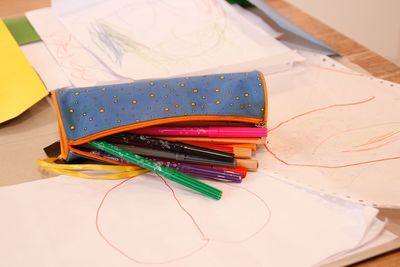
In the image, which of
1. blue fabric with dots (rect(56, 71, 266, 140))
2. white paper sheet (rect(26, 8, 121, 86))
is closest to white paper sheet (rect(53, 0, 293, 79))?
white paper sheet (rect(26, 8, 121, 86))

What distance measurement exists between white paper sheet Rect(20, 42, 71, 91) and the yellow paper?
2 centimetres

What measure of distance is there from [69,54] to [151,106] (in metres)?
0.28

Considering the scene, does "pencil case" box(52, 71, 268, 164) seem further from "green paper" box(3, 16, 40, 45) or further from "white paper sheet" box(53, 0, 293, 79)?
"green paper" box(3, 16, 40, 45)

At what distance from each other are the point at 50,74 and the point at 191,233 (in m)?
0.37

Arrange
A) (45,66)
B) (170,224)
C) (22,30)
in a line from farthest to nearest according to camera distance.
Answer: (22,30) → (45,66) → (170,224)

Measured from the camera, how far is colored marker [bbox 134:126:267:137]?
49cm

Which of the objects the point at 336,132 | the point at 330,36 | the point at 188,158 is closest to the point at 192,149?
the point at 188,158

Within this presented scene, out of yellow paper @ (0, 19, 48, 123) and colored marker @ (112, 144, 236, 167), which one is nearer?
colored marker @ (112, 144, 236, 167)

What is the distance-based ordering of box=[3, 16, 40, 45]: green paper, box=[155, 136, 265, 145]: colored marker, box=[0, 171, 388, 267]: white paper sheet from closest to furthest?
box=[0, 171, 388, 267]: white paper sheet
box=[155, 136, 265, 145]: colored marker
box=[3, 16, 40, 45]: green paper

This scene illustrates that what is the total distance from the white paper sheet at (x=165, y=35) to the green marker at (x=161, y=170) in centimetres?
18

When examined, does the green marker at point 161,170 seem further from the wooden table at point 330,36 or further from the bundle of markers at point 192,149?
the wooden table at point 330,36

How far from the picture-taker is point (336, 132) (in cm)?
53

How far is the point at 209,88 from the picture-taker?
506 millimetres

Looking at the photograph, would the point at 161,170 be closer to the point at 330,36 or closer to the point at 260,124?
the point at 260,124
